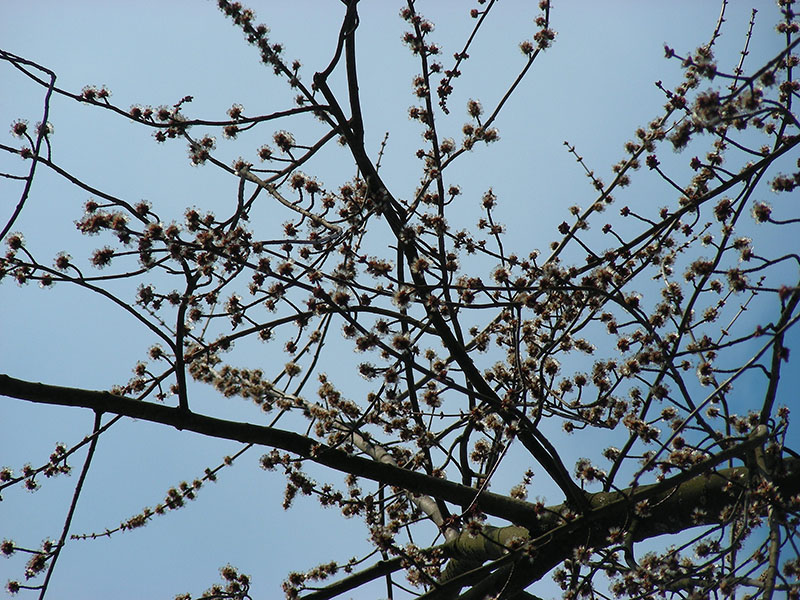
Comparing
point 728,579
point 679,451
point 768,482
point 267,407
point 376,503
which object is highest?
point 267,407

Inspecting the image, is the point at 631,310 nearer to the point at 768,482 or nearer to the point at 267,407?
the point at 768,482

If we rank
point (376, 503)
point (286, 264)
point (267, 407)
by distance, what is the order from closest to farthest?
point (286, 264)
point (267, 407)
point (376, 503)

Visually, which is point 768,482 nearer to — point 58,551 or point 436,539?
point 436,539

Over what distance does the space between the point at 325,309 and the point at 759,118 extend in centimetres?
237

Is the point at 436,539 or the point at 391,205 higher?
the point at 391,205

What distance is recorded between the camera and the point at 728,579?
335 centimetres

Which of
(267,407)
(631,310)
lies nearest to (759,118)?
(631,310)

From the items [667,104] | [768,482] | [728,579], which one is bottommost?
[728,579]

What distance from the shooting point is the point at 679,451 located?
4.05 metres

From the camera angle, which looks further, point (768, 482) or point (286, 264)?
point (286, 264)

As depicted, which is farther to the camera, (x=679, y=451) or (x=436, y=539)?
(x=436, y=539)

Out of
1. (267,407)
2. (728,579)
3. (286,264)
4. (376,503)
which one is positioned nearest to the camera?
(728,579)

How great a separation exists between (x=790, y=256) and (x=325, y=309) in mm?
2379

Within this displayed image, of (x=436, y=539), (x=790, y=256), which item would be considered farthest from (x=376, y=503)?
Result: (x=790, y=256)
